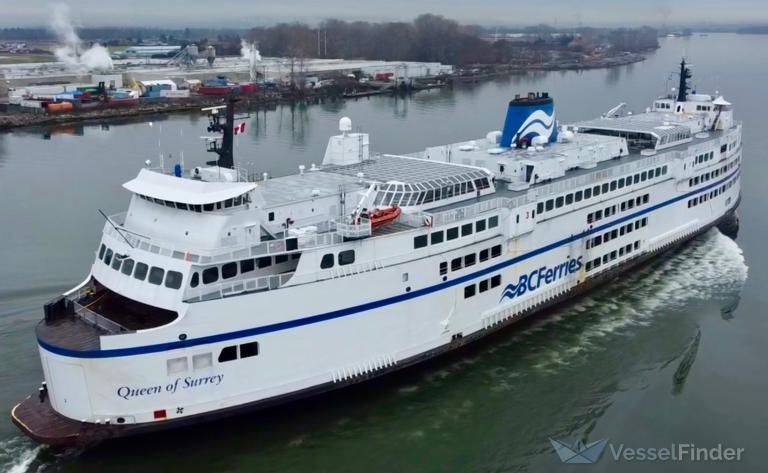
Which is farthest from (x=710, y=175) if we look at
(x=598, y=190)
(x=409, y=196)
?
(x=409, y=196)

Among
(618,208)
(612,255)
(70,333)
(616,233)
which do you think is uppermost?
(618,208)

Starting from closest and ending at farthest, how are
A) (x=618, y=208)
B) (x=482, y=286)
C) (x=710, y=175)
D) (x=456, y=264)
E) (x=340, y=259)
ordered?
(x=340, y=259) → (x=456, y=264) → (x=482, y=286) → (x=618, y=208) → (x=710, y=175)

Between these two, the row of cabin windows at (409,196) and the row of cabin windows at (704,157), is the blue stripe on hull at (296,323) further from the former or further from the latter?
the row of cabin windows at (704,157)

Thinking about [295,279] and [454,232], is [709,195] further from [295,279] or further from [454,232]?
[295,279]

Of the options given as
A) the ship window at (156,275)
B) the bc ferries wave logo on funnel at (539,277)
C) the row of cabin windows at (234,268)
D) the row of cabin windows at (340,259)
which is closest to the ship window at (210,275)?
the row of cabin windows at (234,268)

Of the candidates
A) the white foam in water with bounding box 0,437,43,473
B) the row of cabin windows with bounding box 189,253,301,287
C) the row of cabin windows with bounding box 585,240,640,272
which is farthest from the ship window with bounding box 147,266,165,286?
the row of cabin windows with bounding box 585,240,640,272

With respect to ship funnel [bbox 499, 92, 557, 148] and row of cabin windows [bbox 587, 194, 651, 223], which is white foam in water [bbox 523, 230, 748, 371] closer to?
row of cabin windows [bbox 587, 194, 651, 223]
